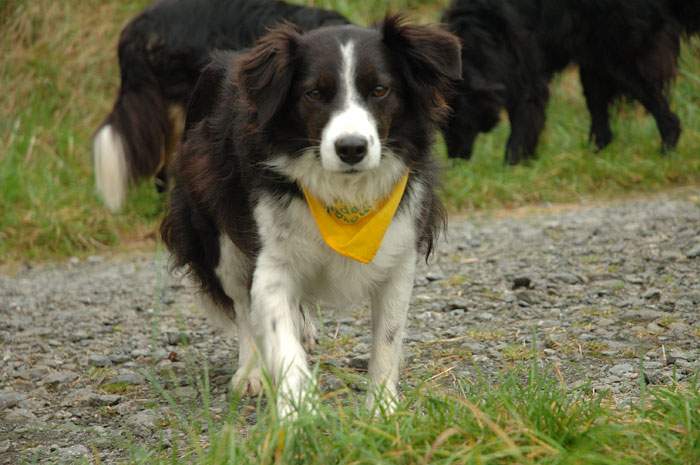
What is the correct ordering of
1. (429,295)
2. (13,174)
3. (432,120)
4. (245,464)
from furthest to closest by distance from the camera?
(13,174) → (429,295) → (432,120) → (245,464)

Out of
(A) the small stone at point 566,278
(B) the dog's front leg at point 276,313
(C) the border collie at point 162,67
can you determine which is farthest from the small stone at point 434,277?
(B) the dog's front leg at point 276,313

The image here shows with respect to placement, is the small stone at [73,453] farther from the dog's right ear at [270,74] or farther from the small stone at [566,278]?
the small stone at [566,278]

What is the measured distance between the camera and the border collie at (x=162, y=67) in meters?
7.33

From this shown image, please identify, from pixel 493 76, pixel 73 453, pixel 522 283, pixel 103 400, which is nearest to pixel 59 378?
pixel 103 400

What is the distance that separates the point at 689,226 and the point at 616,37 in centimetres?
277

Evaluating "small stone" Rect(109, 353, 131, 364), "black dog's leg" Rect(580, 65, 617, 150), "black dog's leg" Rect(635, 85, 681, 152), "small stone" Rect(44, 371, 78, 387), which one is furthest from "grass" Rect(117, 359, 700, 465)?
"black dog's leg" Rect(580, 65, 617, 150)

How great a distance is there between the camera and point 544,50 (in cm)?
911

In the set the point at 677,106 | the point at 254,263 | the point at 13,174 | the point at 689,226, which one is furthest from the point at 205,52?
the point at 677,106

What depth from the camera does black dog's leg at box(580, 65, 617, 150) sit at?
9375mm

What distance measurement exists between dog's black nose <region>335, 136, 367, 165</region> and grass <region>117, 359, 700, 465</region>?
82 centimetres

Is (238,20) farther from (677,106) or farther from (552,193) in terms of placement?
(677,106)

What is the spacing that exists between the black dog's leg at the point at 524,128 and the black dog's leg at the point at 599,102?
1.78 feet

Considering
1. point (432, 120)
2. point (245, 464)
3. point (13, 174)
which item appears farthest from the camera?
point (13, 174)

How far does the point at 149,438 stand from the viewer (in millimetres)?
3697
